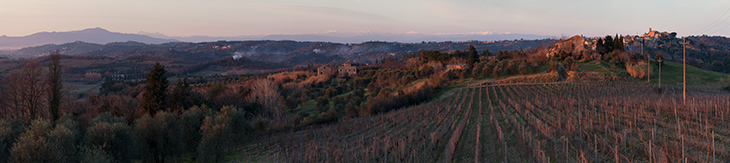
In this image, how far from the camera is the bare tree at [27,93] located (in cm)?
2623

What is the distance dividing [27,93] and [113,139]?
17309 millimetres

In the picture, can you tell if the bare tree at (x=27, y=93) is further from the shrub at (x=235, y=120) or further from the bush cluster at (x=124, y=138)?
the shrub at (x=235, y=120)

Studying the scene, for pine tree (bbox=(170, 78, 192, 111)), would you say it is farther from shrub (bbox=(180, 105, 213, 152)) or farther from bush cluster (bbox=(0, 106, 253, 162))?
shrub (bbox=(180, 105, 213, 152))

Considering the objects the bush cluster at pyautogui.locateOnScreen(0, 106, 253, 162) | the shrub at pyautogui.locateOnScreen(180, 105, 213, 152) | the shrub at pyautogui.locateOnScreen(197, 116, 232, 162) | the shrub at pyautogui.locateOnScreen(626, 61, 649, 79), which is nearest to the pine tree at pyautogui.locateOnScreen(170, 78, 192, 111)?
the bush cluster at pyautogui.locateOnScreen(0, 106, 253, 162)

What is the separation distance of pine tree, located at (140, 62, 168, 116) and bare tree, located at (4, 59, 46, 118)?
264 inches

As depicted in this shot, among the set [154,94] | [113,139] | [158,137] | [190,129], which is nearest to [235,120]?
[190,129]

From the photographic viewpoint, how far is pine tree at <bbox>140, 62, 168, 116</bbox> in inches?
1054

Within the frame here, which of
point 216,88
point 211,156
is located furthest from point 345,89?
point 211,156

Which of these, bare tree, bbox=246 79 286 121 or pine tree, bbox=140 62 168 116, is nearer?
pine tree, bbox=140 62 168 116

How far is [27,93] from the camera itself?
26.5 metres

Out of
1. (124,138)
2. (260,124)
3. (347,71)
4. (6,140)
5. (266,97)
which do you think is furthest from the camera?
(347,71)

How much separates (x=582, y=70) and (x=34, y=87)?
56376 mm

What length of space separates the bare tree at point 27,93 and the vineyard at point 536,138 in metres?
15.7

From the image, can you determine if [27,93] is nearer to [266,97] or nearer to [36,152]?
[36,152]
